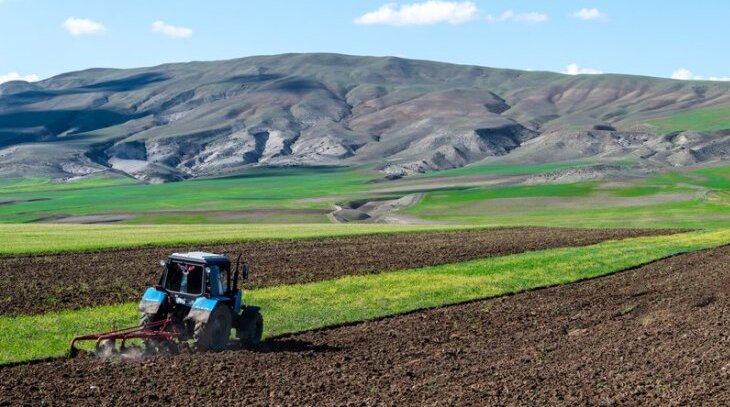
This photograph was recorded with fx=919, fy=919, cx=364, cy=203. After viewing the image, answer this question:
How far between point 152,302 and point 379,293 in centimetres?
1337

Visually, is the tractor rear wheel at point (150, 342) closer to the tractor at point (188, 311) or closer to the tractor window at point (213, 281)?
the tractor at point (188, 311)

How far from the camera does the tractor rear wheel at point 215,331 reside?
70.7 feet

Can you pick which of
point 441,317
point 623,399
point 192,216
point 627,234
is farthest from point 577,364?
point 192,216

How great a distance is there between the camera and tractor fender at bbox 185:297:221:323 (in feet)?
70.6

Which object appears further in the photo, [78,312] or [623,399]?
[78,312]

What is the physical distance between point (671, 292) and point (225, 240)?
30985 millimetres

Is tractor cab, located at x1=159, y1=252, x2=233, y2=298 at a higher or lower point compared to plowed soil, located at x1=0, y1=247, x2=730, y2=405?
higher

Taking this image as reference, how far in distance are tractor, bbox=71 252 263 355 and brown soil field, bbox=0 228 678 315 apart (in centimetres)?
874

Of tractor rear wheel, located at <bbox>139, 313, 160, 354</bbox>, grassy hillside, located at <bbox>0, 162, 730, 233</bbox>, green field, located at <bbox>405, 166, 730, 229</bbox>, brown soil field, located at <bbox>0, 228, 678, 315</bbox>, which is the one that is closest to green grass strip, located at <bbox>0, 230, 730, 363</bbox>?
brown soil field, located at <bbox>0, 228, 678, 315</bbox>

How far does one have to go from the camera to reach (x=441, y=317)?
28.7m

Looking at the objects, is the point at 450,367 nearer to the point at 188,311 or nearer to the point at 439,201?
the point at 188,311

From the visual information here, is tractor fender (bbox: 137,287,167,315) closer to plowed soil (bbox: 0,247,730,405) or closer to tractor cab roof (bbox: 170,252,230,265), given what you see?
tractor cab roof (bbox: 170,252,230,265)

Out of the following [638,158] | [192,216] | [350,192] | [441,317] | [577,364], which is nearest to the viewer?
[577,364]

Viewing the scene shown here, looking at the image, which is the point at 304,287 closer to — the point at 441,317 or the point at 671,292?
the point at 441,317
